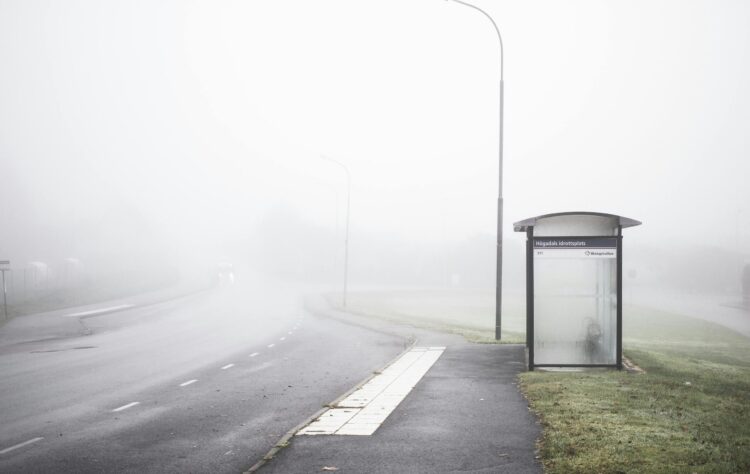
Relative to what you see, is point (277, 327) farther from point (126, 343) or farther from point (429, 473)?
point (429, 473)

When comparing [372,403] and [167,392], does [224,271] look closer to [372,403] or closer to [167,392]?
[167,392]

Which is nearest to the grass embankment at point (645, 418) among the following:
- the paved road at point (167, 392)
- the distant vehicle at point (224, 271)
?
the paved road at point (167, 392)

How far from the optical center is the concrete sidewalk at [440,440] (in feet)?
22.7

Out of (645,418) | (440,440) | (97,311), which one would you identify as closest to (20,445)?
(440,440)

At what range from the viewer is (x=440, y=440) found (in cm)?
807

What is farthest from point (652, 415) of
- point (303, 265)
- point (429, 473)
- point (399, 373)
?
point (303, 265)

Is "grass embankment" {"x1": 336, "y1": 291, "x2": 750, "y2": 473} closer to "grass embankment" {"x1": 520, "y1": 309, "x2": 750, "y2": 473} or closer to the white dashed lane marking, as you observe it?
"grass embankment" {"x1": 520, "y1": 309, "x2": 750, "y2": 473}

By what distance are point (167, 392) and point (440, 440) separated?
7.07 meters

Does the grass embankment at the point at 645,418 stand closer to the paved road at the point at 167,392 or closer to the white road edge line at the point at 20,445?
the paved road at the point at 167,392

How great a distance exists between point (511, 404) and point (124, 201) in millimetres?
130238

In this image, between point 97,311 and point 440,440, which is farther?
point 97,311

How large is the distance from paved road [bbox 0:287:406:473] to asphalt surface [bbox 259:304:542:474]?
94 centimetres

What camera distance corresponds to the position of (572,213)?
12984 mm

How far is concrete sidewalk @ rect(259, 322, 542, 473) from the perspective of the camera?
6926mm
